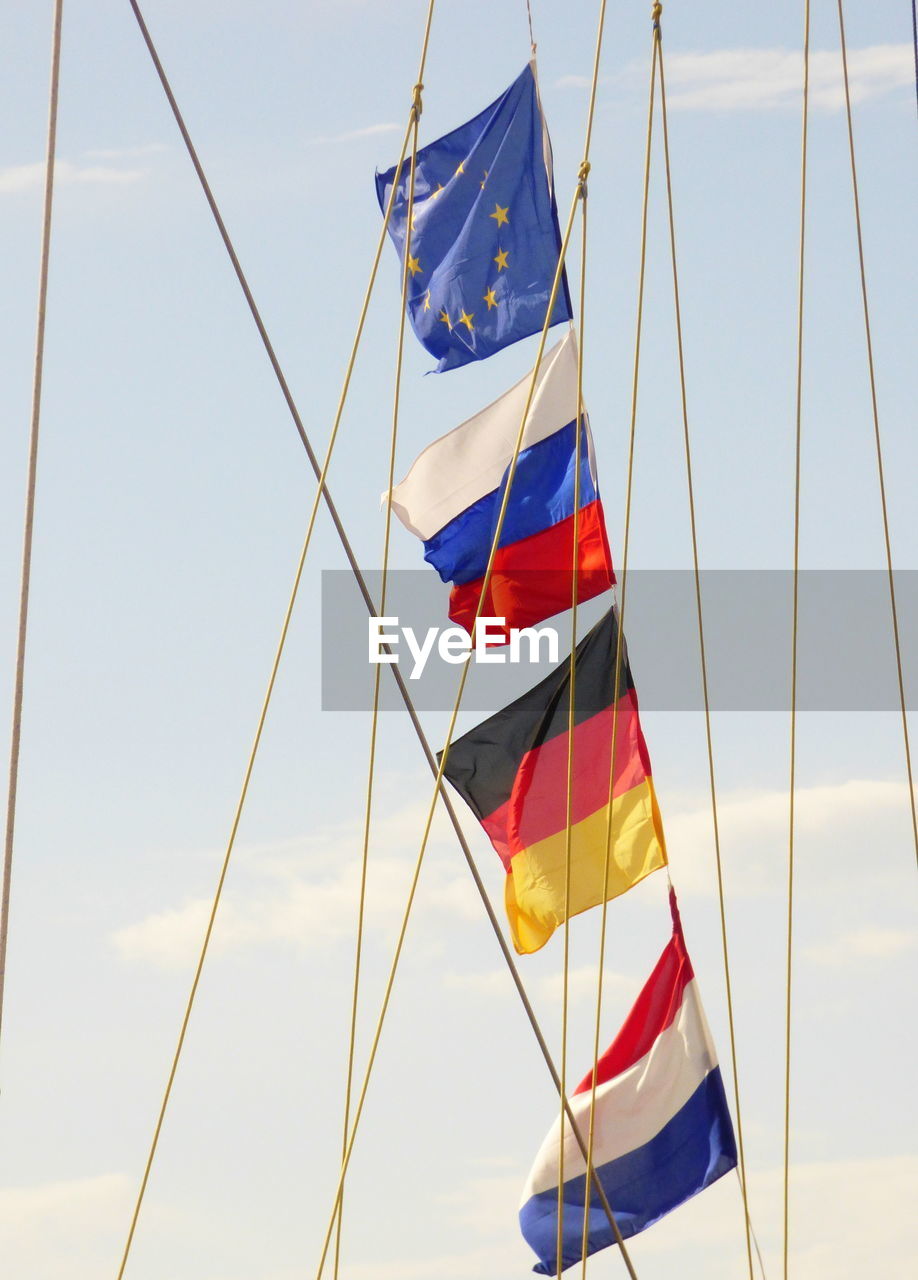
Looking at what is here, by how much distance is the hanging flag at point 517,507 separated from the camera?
51.0 feet

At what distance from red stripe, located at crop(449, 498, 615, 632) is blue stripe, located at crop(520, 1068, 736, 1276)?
3.91m

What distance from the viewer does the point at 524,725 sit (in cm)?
1540

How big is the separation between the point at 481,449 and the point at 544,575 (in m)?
1.19

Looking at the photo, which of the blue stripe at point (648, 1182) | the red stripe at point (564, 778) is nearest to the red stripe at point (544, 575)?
the red stripe at point (564, 778)

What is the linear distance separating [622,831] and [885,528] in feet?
9.98

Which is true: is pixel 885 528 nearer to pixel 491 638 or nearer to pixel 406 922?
pixel 491 638

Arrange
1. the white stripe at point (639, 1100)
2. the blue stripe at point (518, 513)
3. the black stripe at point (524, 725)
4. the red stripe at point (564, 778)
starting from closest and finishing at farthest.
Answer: the white stripe at point (639, 1100), the red stripe at point (564, 778), the black stripe at point (524, 725), the blue stripe at point (518, 513)

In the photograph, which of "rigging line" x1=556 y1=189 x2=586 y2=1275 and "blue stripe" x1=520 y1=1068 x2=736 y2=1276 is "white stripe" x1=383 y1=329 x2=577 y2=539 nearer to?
"rigging line" x1=556 y1=189 x2=586 y2=1275

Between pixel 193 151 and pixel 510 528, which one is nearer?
pixel 193 151

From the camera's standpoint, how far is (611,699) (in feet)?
50.2

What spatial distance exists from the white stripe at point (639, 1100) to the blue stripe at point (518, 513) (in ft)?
13.2

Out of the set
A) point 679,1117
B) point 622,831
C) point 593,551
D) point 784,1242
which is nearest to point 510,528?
point 593,551

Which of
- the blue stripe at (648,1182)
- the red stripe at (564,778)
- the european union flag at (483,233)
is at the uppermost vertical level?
the european union flag at (483,233)

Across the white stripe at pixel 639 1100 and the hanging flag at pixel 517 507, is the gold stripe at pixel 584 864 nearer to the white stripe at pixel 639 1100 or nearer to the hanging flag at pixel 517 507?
the white stripe at pixel 639 1100
